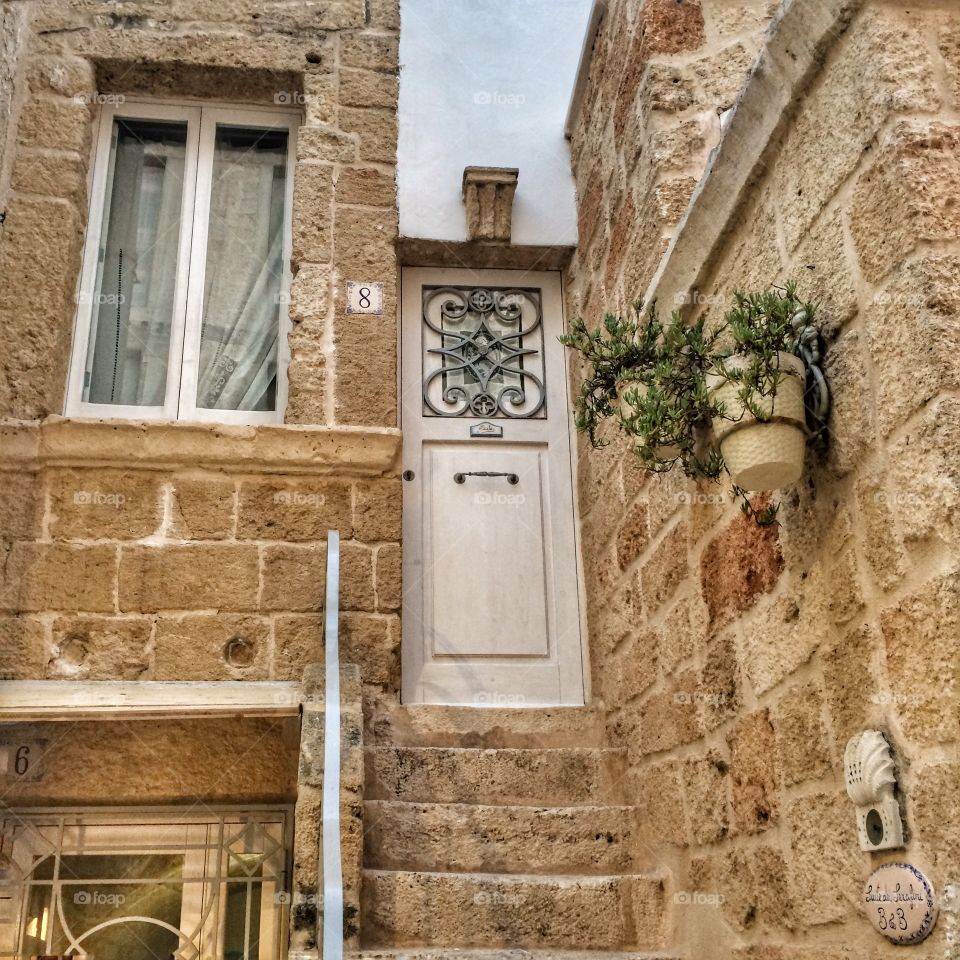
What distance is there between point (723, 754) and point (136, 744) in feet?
6.68

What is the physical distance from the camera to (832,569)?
1.93 metres

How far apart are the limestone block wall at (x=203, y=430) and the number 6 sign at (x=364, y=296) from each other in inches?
1.5

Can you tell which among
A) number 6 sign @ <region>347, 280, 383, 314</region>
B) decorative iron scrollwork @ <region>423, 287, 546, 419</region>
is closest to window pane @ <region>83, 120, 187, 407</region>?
number 6 sign @ <region>347, 280, 383, 314</region>

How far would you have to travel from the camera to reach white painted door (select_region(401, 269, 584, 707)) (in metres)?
3.88

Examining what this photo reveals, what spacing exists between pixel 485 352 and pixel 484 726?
1.56 metres

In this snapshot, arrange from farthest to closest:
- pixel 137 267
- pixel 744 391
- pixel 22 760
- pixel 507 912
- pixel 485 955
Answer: pixel 137 267 < pixel 22 760 < pixel 507 912 < pixel 485 955 < pixel 744 391

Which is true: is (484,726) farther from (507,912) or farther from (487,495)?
(487,495)

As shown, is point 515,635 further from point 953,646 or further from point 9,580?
point 953,646

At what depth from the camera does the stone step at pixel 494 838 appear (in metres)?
3.04

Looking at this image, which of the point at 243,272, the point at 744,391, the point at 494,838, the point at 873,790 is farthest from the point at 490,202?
the point at 873,790

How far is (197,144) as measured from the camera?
4.30 m

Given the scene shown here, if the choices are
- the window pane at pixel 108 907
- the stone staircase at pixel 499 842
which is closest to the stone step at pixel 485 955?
the stone staircase at pixel 499 842

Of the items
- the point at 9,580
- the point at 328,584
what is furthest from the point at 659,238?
the point at 9,580

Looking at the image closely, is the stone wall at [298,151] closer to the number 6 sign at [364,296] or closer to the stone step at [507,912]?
the number 6 sign at [364,296]
